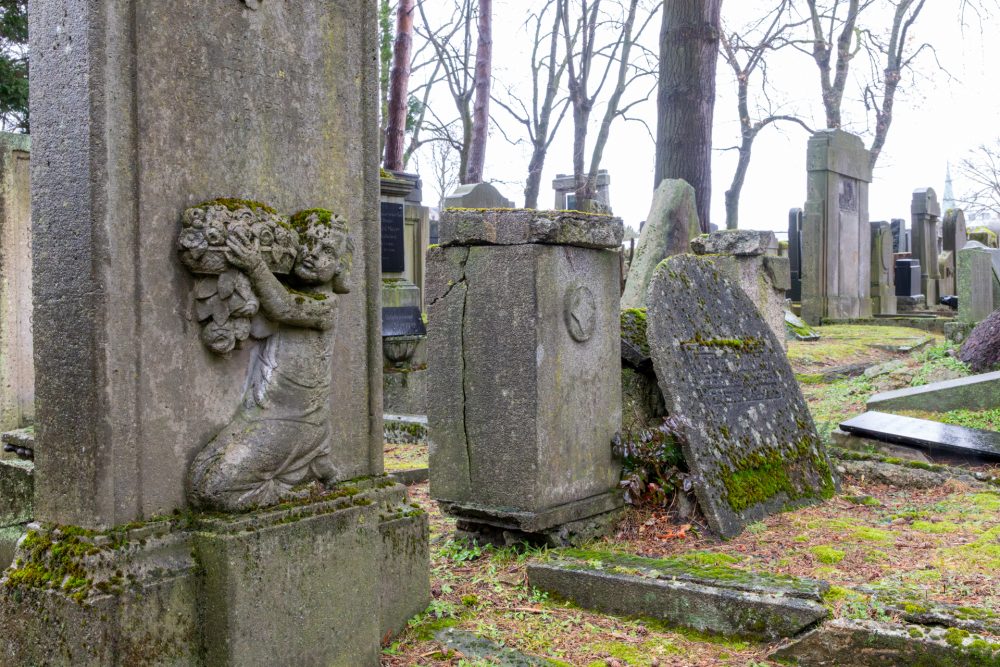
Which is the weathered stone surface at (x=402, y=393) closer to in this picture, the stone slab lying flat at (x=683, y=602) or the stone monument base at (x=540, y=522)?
the stone monument base at (x=540, y=522)

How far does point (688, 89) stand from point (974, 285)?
16.8 feet

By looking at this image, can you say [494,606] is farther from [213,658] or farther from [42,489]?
[42,489]

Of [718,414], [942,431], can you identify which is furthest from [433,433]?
[942,431]

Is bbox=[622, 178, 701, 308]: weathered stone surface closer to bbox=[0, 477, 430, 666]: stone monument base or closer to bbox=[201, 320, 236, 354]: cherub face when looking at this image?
bbox=[0, 477, 430, 666]: stone monument base

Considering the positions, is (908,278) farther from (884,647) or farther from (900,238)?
(884,647)

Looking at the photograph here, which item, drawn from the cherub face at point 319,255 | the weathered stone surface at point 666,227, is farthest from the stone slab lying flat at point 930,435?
the cherub face at point 319,255

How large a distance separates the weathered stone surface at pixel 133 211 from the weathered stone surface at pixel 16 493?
172 cm

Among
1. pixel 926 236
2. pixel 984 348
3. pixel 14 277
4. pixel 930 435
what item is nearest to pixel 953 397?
pixel 930 435

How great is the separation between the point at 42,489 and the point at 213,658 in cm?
75

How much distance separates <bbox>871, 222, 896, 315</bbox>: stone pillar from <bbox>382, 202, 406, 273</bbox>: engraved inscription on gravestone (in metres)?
11.6

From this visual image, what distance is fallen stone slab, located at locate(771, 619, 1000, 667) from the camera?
115 inches

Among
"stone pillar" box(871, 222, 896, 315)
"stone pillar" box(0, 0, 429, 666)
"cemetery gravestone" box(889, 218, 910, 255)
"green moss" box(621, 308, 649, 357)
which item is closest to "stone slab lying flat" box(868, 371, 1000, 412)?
"green moss" box(621, 308, 649, 357)

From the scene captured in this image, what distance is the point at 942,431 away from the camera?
6.48 meters

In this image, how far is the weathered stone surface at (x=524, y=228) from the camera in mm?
4398
